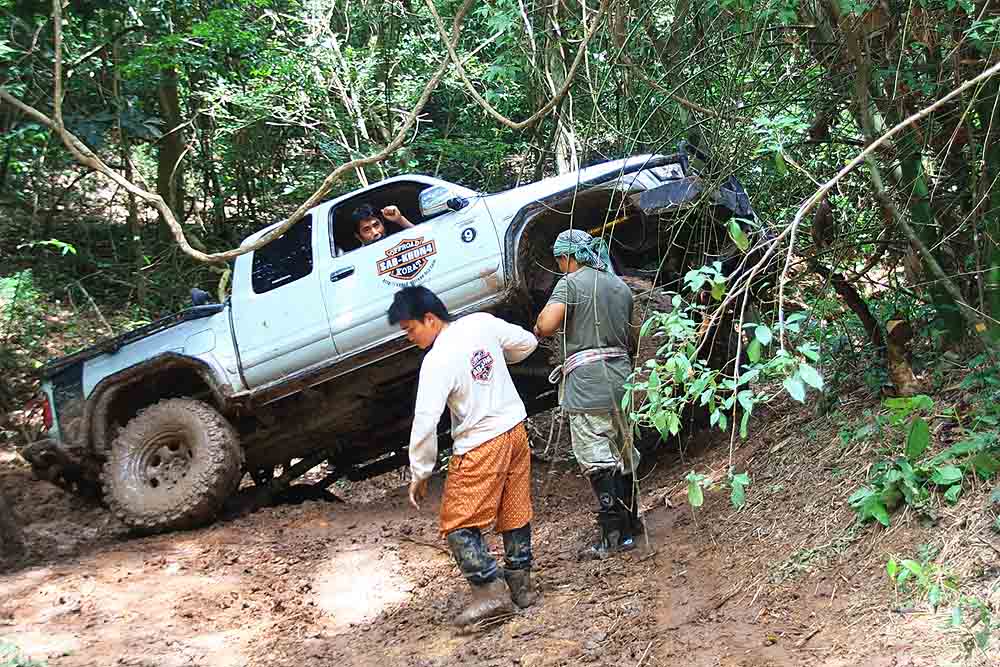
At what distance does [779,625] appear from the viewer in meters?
3.73

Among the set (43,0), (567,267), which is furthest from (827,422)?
(43,0)

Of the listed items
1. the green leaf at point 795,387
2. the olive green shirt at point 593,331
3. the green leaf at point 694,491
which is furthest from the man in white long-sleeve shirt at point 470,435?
the green leaf at point 795,387

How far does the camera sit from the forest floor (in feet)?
11.9

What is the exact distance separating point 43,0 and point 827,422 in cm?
668

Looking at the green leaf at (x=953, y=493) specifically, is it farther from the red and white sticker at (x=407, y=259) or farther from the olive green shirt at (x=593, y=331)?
the red and white sticker at (x=407, y=259)

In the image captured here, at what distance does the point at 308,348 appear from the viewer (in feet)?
21.6

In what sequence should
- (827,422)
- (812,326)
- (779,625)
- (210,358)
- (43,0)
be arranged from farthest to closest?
(43,0)
(210,358)
(827,422)
(812,326)
(779,625)

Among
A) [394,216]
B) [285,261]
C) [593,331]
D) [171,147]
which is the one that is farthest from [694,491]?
[171,147]

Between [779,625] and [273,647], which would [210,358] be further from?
[779,625]

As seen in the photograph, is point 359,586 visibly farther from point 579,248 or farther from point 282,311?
point 579,248

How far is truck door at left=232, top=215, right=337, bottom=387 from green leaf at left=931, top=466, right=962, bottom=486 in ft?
13.1

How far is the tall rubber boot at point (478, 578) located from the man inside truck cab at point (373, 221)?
9.01ft

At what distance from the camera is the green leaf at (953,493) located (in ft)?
12.4

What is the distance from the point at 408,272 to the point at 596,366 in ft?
6.07
